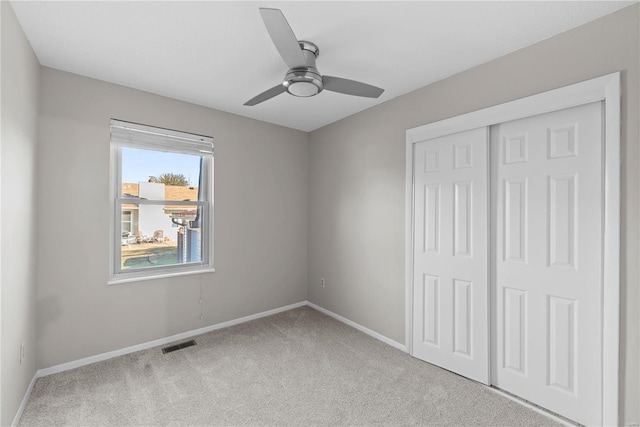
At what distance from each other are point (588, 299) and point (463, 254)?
82 cm

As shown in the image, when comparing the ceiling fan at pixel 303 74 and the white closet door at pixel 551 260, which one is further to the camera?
the white closet door at pixel 551 260

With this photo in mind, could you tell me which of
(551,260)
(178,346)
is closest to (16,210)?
(178,346)

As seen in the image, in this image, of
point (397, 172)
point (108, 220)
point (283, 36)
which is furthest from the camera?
point (397, 172)

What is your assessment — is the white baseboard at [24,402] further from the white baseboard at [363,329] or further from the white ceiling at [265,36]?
the white baseboard at [363,329]

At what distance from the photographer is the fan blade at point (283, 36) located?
137cm

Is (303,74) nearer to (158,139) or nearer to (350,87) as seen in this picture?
(350,87)

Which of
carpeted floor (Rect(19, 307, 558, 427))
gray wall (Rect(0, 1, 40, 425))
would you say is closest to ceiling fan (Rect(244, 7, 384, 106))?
gray wall (Rect(0, 1, 40, 425))

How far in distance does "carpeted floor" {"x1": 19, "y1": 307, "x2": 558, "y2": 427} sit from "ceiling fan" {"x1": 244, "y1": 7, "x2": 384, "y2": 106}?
2.22m

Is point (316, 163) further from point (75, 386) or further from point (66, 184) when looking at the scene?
point (75, 386)

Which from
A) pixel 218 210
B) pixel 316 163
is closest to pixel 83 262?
pixel 218 210

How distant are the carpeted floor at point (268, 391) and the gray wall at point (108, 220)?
0.36 m

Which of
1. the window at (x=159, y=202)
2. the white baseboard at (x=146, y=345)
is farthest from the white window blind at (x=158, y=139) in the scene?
the white baseboard at (x=146, y=345)

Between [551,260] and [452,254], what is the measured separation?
69 centimetres

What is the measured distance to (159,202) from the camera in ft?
9.97
